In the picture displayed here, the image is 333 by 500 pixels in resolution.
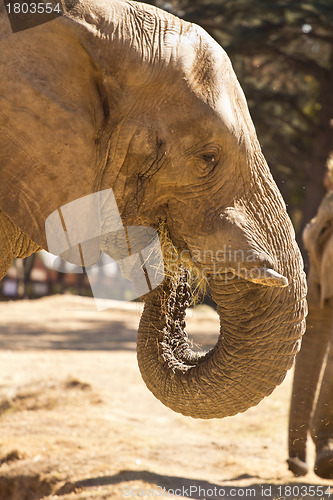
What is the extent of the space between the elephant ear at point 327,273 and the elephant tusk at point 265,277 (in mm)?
2148

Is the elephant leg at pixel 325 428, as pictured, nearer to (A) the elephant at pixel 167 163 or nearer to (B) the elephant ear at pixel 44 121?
(A) the elephant at pixel 167 163

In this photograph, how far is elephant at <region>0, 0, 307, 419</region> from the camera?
2125 millimetres

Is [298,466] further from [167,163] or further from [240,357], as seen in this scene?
[167,163]

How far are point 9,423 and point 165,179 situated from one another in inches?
153

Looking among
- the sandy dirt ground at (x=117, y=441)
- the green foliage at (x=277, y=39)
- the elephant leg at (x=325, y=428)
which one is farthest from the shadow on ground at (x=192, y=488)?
the green foliage at (x=277, y=39)

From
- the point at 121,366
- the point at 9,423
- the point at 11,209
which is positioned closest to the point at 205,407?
the point at 11,209

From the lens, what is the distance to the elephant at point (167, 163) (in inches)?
83.7

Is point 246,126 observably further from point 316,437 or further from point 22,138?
point 316,437

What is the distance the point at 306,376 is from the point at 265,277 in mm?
2317

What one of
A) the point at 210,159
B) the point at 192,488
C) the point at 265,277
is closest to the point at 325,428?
the point at 192,488

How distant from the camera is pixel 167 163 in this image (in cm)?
232

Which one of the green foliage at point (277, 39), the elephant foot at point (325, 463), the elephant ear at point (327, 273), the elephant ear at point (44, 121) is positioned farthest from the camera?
the green foliage at point (277, 39)

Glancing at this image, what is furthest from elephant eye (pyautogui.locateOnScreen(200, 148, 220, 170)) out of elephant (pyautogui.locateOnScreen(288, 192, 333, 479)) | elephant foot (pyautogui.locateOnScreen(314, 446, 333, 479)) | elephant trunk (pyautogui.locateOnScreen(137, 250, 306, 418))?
elephant foot (pyautogui.locateOnScreen(314, 446, 333, 479))

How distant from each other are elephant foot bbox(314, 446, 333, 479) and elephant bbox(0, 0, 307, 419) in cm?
188
